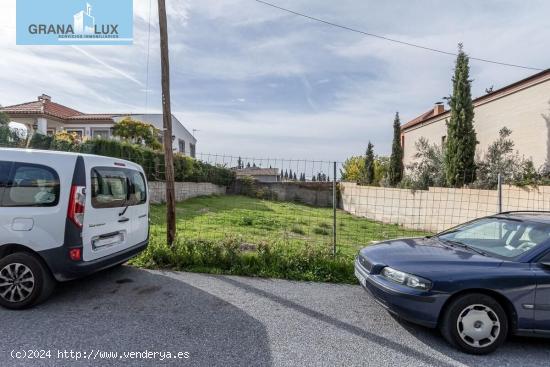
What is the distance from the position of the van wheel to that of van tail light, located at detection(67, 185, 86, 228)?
2.24 feet

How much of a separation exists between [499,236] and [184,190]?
1600 cm

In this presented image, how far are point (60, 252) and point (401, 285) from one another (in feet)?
12.4

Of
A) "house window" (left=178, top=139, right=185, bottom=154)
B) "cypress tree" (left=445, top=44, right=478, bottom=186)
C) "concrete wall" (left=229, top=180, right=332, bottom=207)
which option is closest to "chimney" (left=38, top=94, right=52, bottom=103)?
"house window" (left=178, top=139, right=185, bottom=154)

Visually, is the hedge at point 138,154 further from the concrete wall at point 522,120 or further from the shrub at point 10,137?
the concrete wall at point 522,120

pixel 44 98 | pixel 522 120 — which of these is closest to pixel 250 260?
pixel 522 120

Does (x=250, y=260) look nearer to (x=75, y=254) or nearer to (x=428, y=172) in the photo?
(x=75, y=254)

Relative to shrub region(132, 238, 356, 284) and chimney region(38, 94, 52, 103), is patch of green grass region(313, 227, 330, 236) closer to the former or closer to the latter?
shrub region(132, 238, 356, 284)

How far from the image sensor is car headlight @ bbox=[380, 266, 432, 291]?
3271 millimetres

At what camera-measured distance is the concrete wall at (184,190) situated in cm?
1436

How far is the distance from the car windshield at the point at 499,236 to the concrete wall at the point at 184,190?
40.5ft

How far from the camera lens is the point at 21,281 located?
12.2 ft

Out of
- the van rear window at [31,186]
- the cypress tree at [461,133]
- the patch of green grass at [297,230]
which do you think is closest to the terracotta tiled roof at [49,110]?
the patch of green grass at [297,230]

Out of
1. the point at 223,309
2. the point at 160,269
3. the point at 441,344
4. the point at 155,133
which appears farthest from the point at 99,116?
→ the point at 441,344

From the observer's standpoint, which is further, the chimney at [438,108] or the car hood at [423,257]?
the chimney at [438,108]
